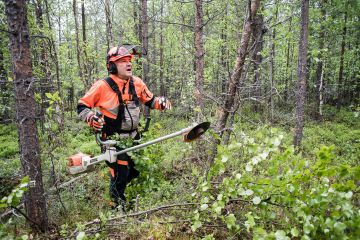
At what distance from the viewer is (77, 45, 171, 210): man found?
14.1 feet

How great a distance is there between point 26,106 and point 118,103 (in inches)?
56.2

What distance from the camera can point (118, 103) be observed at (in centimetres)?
436

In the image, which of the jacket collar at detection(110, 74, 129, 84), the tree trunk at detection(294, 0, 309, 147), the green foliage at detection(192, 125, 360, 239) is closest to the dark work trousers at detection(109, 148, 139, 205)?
the jacket collar at detection(110, 74, 129, 84)

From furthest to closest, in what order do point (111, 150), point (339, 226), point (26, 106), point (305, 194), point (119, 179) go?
point (119, 179)
point (111, 150)
point (26, 106)
point (305, 194)
point (339, 226)

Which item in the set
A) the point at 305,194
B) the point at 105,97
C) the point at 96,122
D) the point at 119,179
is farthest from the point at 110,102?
the point at 305,194

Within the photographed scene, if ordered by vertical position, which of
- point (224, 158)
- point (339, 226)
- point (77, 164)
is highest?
point (224, 158)

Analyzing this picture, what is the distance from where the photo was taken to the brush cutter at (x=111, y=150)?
3.27m

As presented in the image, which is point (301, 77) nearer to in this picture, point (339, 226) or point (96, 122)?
point (96, 122)

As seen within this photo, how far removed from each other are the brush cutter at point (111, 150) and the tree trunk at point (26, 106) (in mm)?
Result: 487

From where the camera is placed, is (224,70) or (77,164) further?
(224,70)

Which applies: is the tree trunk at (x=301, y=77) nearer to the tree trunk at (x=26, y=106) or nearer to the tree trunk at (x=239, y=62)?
the tree trunk at (x=239, y=62)

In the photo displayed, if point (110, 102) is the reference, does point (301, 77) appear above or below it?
above

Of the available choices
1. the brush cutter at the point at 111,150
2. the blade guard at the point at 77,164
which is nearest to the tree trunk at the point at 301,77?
the brush cutter at the point at 111,150

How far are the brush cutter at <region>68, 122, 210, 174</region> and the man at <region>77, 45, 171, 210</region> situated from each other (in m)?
0.28
